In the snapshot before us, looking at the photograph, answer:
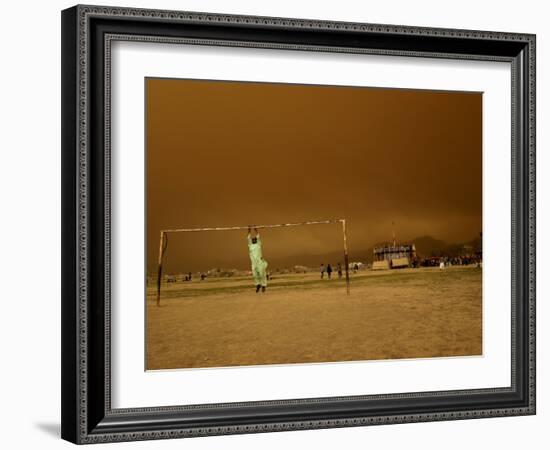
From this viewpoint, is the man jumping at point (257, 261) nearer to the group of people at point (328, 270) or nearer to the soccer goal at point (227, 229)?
the soccer goal at point (227, 229)

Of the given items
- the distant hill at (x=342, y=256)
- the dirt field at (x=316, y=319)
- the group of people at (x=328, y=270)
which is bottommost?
the dirt field at (x=316, y=319)

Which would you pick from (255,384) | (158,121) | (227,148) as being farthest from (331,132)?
(255,384)

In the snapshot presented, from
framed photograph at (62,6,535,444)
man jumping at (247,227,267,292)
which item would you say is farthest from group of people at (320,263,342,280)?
man jumping at (247,227,267,292)

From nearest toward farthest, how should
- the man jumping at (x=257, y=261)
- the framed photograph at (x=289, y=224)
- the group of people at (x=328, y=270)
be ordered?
the framed photograph at (x=289, y=224)
the man jumping at (x=257, y=261)
the group of people at (x=328, y=270)

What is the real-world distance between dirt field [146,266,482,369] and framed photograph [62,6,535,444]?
0.01 metres

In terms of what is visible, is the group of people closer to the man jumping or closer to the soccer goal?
the soccer goal

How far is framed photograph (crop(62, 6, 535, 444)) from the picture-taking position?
4.91 metres

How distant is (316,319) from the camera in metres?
5.37

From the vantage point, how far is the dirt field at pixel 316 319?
16.8 feet

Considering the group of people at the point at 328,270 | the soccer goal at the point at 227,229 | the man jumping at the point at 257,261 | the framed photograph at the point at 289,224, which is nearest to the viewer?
the framed photograph at the point at 289,224

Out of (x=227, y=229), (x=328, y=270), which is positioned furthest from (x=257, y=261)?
(x=328, y=270)

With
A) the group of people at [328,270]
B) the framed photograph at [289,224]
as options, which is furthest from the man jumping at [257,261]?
the group of people at [328,270]

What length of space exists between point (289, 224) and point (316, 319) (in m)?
0.53

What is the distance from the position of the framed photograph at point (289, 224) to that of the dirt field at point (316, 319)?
1cm
